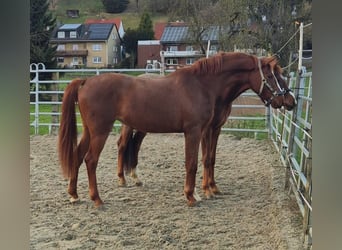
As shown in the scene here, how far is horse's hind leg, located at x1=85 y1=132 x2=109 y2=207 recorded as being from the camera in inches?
69.6

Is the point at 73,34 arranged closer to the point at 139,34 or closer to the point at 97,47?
the point at 97,47

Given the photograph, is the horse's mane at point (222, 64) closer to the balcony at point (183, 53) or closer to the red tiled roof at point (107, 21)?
the balcony at point (183, 53)

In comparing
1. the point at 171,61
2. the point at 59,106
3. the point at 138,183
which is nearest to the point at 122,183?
the point at 138,183

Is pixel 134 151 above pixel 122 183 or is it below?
above

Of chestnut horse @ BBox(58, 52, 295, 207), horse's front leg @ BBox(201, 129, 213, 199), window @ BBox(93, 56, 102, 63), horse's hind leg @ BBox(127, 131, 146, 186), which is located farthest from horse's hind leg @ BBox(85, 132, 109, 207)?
horse's front leg @ BBox(201, 129, 213, 199)

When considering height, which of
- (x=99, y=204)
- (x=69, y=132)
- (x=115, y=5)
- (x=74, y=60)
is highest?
(x=115, y=5)

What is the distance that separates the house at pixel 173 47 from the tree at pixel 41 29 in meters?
0.34

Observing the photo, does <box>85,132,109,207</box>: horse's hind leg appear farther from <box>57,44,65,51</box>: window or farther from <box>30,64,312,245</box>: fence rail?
<box>57,44,65,51</box>: window

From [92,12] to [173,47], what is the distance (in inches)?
13.5

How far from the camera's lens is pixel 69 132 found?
1.79m

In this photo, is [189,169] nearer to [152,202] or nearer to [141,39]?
[152,202]

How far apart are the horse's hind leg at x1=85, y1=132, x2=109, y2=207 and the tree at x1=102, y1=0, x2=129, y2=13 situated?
472 mm

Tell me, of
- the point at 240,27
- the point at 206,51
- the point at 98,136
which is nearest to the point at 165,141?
the point at 98,136

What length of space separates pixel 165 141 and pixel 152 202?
24 centimetres
